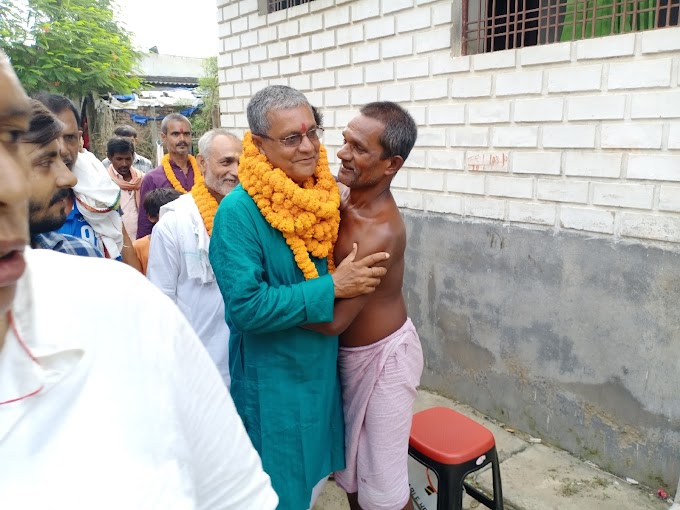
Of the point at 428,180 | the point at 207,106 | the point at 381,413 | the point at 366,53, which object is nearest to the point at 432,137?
the point at 428,180

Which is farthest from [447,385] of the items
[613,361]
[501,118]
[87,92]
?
[87,92]

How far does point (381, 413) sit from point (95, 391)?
1609mm

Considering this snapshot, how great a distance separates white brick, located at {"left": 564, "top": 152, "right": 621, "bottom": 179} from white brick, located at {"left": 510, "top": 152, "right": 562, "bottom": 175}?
2.6 inches

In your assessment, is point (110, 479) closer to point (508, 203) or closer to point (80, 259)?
point (80, 259)

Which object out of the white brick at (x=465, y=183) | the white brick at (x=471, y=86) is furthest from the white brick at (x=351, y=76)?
the white brick at (x=465, y=183)

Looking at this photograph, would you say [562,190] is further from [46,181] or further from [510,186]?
[46,181]

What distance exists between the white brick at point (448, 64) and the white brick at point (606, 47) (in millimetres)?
758

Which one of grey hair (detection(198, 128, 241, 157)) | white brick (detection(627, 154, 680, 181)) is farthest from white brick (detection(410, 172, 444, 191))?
→ grey hair (detection(198, 128, 241, 157))

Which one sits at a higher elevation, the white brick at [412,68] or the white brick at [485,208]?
the white brick at [412,68]

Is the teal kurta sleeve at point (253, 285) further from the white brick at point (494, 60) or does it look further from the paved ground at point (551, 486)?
the white brick at point (494, 60)

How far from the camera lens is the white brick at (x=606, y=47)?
2.83 meters

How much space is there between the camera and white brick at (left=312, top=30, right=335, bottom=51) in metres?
4.50

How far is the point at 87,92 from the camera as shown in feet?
33.5

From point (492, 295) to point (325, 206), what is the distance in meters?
2.02
